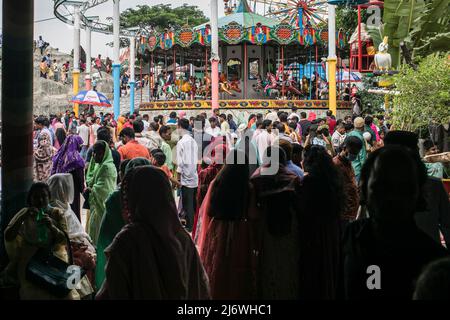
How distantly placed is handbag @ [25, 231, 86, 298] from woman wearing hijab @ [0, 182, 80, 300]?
26 mm

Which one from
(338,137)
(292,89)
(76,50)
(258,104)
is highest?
(76,50)

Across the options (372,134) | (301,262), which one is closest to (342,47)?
(372,134)

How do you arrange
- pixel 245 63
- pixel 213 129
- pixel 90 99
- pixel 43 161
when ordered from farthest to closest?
1. pixel 245 63
2. pixel 90 99
3. pixel 213 129
4. pixel 43 161

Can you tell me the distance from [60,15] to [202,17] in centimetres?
2677

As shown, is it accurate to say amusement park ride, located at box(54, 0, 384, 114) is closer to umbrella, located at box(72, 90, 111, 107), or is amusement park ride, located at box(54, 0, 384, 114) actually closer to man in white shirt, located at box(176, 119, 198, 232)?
umbrella, located at box(72, 90, 111, 107)

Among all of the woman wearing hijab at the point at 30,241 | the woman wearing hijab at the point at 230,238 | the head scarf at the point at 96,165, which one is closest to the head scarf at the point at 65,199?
the woman wearing hijab at the point at 30,241

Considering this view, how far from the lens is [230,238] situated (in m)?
4.94

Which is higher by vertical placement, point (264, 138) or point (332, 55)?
point (332, 55)

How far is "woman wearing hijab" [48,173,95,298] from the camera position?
16.7 feet

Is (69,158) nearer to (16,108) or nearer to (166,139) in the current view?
(166,139)

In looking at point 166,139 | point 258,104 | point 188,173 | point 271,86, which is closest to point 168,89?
point 271,86

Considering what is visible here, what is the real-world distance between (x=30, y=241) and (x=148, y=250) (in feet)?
4.59

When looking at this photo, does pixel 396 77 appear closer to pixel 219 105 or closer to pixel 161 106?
pixel 219 105
